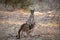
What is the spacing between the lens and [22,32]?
4691 millimetres

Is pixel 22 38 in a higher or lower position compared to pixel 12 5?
lower

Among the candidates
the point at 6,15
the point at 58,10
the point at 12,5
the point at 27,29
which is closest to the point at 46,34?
the point at 27,29

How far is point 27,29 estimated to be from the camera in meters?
4.54

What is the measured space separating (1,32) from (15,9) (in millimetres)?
2889

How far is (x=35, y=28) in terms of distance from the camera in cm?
530

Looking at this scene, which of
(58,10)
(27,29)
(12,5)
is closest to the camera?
(27,29)

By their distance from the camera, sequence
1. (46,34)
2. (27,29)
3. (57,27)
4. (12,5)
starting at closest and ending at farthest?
(27,29) → (46,34) → (57,27) → (12,5)

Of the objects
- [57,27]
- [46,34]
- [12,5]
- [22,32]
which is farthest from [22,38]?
[12,5]

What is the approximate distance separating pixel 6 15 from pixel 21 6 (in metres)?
1.65

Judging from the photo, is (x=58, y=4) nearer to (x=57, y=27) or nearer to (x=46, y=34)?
(x=57, y=27)

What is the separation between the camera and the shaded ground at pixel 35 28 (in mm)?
4723

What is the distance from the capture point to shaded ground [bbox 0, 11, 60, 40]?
→ 472 centimetres

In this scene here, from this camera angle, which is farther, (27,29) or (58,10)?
(58,10)

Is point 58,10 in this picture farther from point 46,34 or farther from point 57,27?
point 46,34
